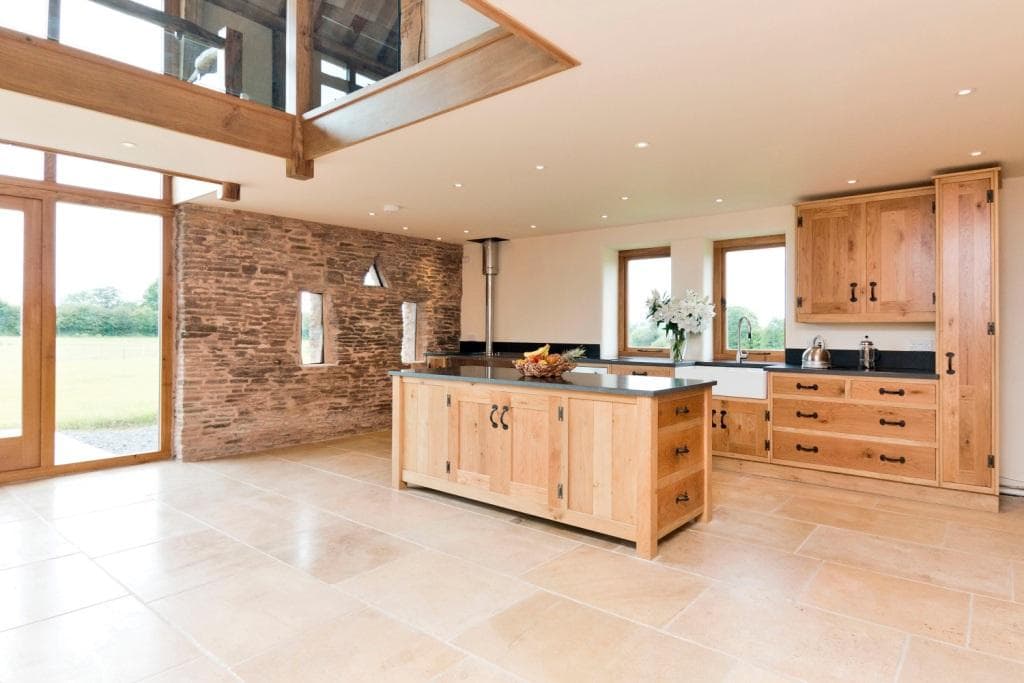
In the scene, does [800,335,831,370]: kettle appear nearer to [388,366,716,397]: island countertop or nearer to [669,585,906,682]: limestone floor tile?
[388,366,716,397]: island countertop

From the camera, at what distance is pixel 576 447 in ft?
11.7

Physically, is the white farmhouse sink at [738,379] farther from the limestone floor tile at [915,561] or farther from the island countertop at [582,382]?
the limestone floor tile at [915,561]

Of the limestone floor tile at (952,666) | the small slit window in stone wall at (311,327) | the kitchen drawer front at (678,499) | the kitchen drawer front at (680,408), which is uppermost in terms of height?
the small slit window in stone wall at (311,327)

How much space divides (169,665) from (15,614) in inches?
38.8

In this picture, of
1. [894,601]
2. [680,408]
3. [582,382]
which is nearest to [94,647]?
[582,382]

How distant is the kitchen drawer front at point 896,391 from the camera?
14.5 ft

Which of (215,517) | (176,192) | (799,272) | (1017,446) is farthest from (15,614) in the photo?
(1017,446)

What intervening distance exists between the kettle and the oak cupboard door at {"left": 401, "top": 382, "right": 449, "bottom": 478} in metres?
3.24

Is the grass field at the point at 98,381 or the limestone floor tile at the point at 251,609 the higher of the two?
the grass field at the point at 98,381

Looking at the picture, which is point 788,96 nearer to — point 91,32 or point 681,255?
point 681,255

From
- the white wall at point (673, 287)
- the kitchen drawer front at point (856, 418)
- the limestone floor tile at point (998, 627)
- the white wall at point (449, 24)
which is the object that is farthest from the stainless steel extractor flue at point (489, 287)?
the limestone floor tile at point (998, 627)

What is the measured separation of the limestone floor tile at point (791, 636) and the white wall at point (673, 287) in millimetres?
3239

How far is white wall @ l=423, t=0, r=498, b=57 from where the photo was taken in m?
3.26

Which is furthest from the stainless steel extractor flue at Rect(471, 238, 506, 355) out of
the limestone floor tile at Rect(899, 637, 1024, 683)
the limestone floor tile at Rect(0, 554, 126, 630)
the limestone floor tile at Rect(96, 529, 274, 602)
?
the limestone floor tile at Rect(899, 637, 1024, 683)
